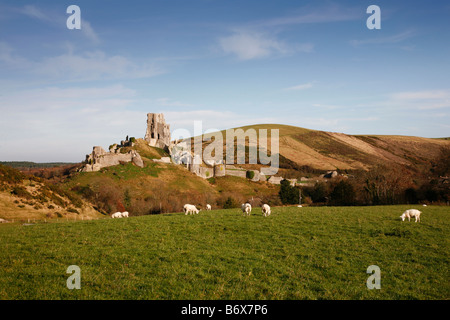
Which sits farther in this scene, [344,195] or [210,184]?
[210,184]

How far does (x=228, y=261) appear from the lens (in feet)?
41.7

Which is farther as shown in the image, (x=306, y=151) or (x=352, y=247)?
(x=306, y=151)

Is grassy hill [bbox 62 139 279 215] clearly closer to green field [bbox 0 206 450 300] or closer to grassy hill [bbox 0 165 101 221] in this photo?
grassy hill [bbox 0 165 101 221]

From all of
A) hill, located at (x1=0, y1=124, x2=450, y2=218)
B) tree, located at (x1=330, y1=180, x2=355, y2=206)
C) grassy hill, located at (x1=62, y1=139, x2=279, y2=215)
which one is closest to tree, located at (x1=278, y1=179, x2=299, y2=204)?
hill, located at (x1=0, y1=124, x2=450, y2=218)

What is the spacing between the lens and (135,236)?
17500 millimetres

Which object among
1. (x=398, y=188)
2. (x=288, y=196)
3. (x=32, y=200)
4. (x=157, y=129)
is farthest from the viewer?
(x=157, y=129)

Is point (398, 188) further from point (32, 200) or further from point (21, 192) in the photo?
point (21, 192)

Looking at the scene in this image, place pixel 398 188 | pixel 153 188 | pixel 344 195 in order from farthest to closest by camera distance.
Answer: pixel 153 188
pixel 344 195
pixel 398 188

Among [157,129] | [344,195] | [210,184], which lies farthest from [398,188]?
[157,129]

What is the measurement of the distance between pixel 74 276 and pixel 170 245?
5.54 meters

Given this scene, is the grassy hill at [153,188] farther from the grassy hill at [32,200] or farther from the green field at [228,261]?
the green field at [228,261]

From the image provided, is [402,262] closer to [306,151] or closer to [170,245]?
[170,245]

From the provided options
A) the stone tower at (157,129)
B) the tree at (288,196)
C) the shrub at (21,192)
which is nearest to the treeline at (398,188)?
the tree at (288,196)
